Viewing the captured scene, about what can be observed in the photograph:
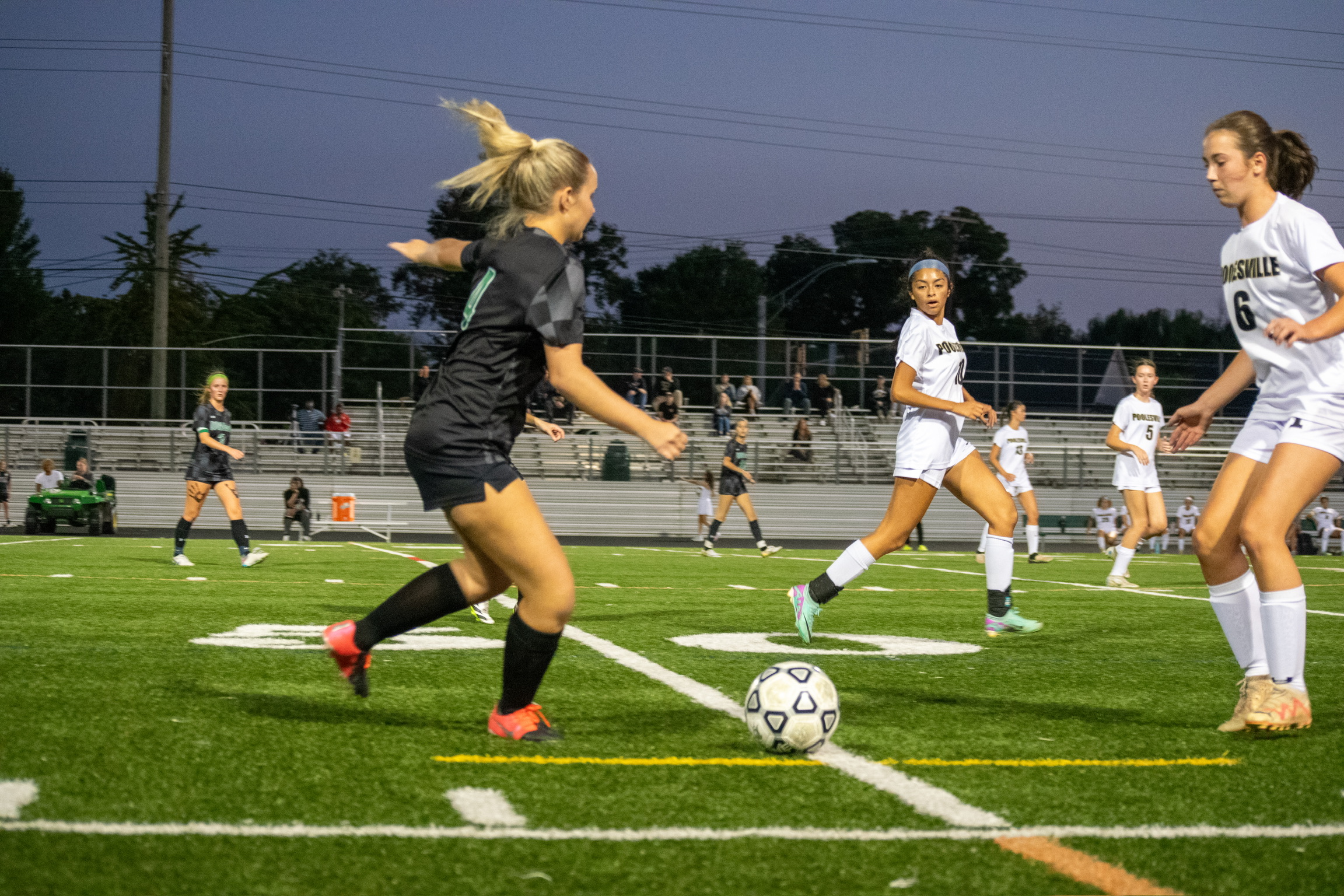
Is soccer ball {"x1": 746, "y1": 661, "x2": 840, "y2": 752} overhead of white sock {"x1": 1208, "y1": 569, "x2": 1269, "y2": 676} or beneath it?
beneath

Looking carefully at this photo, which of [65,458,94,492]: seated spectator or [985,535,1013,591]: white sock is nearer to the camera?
[985,535,1013,591]: white sock

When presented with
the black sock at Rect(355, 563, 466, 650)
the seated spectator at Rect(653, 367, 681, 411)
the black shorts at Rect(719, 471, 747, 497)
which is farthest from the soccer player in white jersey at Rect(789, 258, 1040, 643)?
the seated spectator at Rect(653, 367, 681, 411)

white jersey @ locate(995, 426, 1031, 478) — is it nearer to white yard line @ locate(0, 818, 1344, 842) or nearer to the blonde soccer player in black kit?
the blonde soccer player in black kit

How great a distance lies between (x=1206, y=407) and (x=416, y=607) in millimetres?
3198

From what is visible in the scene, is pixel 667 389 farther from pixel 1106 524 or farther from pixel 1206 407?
pixel 1206 407

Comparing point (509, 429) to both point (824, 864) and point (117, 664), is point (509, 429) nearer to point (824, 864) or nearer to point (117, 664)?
point (824, 864)

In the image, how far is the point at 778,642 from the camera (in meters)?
7.33

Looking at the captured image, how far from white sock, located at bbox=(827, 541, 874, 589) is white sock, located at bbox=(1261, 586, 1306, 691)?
9.76ft

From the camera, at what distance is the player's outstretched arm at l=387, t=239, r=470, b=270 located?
452cm

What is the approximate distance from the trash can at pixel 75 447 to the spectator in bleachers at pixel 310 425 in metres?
5.10

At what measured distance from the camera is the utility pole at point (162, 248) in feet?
112

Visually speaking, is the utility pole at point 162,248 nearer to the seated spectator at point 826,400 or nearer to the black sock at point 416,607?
the seated spectator at point 826,400

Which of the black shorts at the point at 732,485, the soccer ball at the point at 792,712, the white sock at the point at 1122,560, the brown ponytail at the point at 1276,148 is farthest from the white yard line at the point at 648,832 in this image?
the black shorts at the point at 732,485

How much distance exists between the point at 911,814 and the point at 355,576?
10439 millimetres
